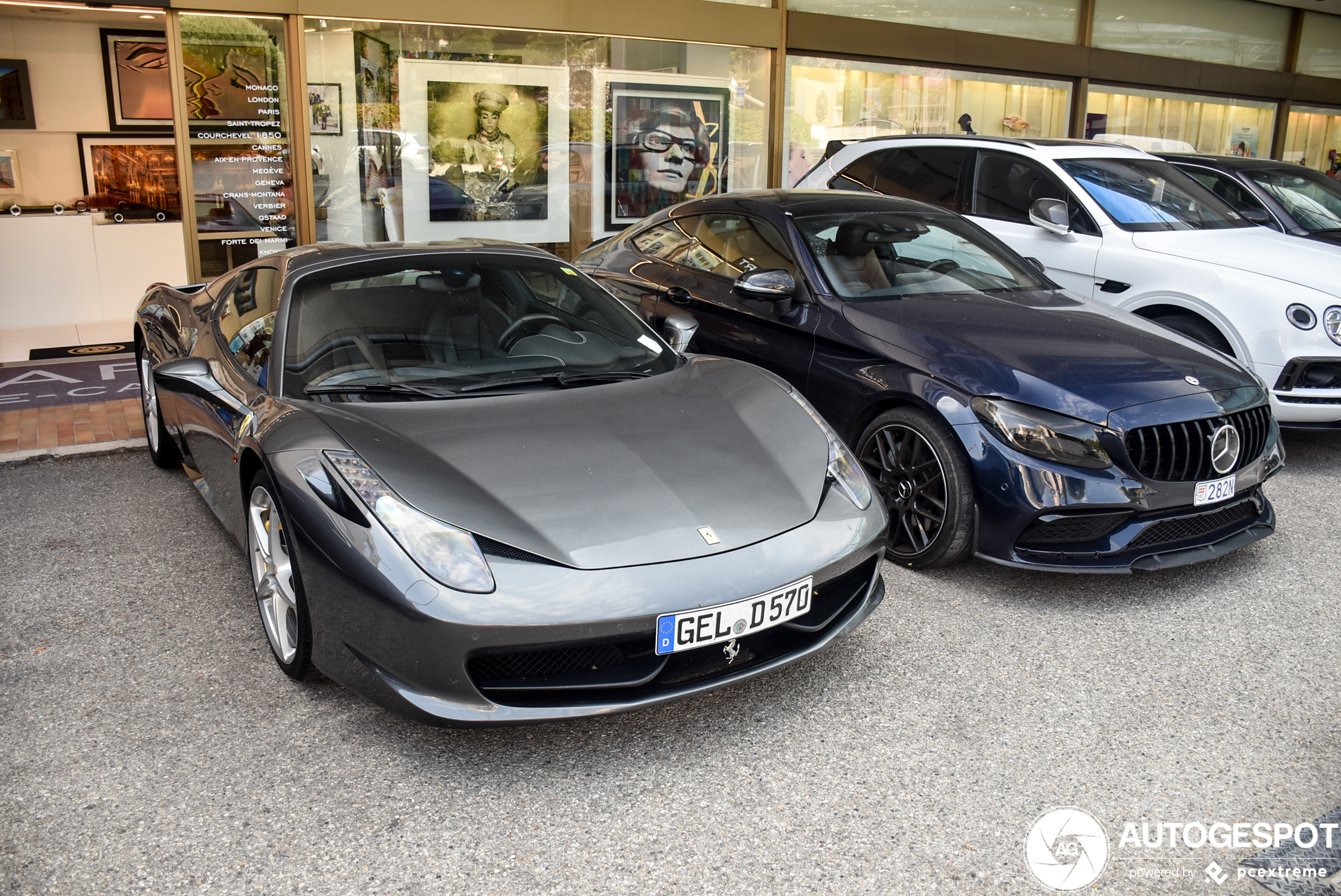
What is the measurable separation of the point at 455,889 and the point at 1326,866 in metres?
2.03

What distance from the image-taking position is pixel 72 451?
5.64m

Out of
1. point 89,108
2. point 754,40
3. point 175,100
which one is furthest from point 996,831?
point 89,108

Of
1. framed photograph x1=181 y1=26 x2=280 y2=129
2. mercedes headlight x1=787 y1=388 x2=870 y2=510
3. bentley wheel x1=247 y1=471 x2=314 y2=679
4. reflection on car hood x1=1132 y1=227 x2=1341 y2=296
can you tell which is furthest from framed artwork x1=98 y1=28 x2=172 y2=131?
mercedes headlight x1=787 y1=388 x2=870 y2=510

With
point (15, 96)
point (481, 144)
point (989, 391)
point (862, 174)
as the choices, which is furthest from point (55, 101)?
point (989, 391)

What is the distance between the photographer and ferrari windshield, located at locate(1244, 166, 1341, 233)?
8.05 metres

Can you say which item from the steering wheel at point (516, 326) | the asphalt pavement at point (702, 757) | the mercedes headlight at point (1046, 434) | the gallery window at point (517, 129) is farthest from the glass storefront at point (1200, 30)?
the steering wheel at point (516, 326)

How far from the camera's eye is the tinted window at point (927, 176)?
7234 mm

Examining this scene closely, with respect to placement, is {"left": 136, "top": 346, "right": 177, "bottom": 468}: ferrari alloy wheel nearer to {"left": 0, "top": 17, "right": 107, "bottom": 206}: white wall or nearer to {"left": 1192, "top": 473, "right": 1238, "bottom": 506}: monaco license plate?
{"left": 1192, "top": 473, "right": 1238, "bottom": 506}: monaco license plate

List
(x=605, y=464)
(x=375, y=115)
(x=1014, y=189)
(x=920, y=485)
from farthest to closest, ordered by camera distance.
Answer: (x=375, y=115)
(x=1014, y=189)
(x=920, y=485)
(x=605, y=464)

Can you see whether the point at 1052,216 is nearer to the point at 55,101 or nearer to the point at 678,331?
the point at 678,331

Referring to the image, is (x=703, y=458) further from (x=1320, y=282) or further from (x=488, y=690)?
(x=1320, y=282)

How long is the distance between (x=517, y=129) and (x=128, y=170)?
4.37 meters

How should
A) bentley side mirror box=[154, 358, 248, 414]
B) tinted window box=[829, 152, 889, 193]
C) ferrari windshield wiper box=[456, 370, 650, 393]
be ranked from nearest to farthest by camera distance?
ferrari windshield wiper box=[456, 370, 650, 393]
bentley side mirror box=[154, 358, 248, 414]
tinted window box=[829, 152, 889, 193]

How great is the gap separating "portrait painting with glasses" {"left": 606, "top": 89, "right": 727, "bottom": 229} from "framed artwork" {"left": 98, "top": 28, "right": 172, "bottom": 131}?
4.70 meters
